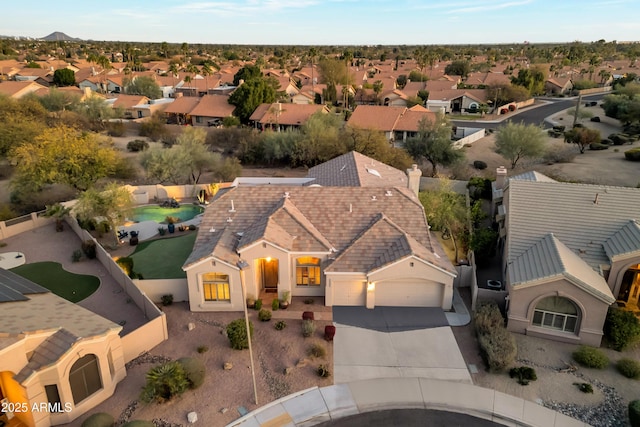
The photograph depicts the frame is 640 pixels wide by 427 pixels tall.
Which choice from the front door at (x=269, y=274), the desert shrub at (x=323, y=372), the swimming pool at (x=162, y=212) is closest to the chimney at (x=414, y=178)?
the front door at (x=269, y=274)

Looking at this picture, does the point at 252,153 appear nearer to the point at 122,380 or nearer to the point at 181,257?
the point at 181,257

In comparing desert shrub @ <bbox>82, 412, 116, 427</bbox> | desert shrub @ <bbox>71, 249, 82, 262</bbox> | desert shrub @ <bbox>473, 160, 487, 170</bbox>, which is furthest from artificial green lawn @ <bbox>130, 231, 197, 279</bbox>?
desert shrub @ <bbox>473, 160, 487, 170</bbox>

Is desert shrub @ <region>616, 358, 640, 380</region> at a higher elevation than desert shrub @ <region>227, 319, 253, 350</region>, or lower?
lower

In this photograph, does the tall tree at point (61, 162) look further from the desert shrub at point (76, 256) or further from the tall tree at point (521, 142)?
the tall tree at point (521, 142)

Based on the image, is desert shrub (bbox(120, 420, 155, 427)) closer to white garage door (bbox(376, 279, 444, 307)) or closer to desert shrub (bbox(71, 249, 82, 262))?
white garage door (bbox(376, 279, 444, 307))

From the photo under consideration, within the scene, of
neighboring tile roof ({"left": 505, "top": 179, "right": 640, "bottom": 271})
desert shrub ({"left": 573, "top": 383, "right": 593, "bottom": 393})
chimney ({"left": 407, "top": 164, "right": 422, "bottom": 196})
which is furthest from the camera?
chimney ({"left": 407, "top": 164, "right": 422, "bottom": 196})
